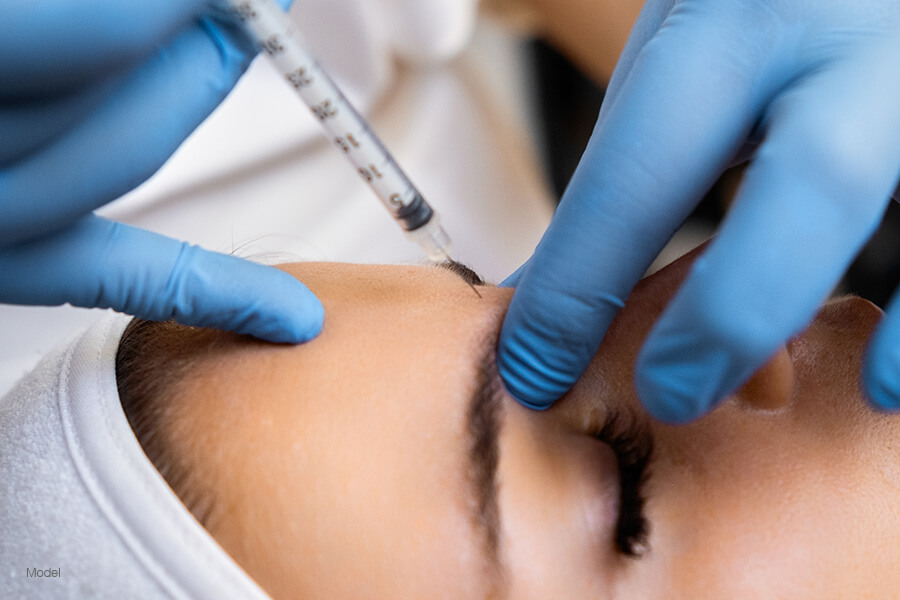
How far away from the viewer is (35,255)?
62cm

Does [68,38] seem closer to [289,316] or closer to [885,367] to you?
[289,316]

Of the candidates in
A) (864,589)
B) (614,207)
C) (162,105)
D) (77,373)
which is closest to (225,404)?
(77,373)

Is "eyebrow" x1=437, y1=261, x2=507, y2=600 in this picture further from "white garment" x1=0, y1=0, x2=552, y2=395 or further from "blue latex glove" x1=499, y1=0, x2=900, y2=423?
"white garment" x1=0, y1=0, x2=552, y2=395

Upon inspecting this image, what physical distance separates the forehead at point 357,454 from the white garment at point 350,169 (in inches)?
18.0

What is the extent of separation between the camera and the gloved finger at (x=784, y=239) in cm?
53

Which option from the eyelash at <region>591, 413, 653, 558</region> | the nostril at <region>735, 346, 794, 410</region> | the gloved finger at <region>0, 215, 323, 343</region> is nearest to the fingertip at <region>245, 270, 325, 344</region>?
the gloved finger at <region>0, 215, 323, 343</region>

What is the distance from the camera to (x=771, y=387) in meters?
0.66

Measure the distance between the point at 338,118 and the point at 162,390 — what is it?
369 mm

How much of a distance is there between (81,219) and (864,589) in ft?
2.72

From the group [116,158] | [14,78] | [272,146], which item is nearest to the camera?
[14,78]

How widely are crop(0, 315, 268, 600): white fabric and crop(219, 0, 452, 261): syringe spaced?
383mm

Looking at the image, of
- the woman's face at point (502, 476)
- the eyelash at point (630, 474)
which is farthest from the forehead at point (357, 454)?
the eyelash at point (630, 474)

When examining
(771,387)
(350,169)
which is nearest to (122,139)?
(771,387)

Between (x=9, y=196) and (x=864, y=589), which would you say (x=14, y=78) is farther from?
(x=864, y=589)
